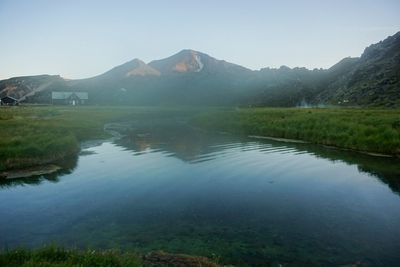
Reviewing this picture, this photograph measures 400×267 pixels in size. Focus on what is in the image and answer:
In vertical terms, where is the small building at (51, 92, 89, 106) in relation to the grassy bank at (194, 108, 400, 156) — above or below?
above

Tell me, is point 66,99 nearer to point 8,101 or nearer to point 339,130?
point 8,101

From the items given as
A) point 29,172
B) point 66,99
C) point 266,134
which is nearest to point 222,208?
point 29,172

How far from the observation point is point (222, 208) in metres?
22.2

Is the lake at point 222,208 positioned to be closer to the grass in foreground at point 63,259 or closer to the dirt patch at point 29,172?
the dirt patch at point 29,172

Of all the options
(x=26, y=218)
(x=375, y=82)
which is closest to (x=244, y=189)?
(x=26, y=218)

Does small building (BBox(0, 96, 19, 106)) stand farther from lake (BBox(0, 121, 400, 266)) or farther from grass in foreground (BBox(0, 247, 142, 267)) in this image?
grass in foreground (BBox(0, 247, 142, 267))

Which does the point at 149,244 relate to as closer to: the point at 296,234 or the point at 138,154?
the point at 296,234

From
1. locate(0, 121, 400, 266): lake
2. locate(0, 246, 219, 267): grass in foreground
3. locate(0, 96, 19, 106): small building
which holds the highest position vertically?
locate(0, 96, 19, 106): small building

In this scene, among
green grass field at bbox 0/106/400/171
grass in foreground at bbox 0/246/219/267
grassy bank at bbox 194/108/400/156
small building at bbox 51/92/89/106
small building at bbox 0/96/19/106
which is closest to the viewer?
grass in foreground at bbox 0/246/219/267

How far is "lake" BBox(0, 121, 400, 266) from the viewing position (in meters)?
16.3

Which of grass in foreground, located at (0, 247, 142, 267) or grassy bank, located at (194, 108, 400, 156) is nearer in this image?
grass in foreground, located at (0, 247, 142, 267)

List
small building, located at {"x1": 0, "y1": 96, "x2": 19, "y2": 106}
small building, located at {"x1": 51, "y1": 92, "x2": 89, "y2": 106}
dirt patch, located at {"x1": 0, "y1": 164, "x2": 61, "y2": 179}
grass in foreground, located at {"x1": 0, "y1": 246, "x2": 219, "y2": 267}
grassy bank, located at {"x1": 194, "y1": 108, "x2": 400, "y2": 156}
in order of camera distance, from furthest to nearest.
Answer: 1. small building, located at {"x1": 51, "y1": 92, "x2": 89, "y2": 106}
2. small building, located at {"x1": 0, "y1": 96, "x2": 19, "y2": 106}
3. grassy bank, located at {"x1": 194, "y1": 108, "x2": 400, "y2": 156}
4. dirt patch, located at {"x1": 0, "y1": 164, "x2": 61, "y2": 179}
5. grass in foreground, located at {"x1": 0, "y1": 246, "x2": 219, "y2": 267}

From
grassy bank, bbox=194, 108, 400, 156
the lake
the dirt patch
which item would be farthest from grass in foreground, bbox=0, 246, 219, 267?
grassy bank, bbox=194, 108, 400, 156

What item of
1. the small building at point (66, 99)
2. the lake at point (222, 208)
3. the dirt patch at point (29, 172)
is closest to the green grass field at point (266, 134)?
the dirt patch at point (29, 172)
